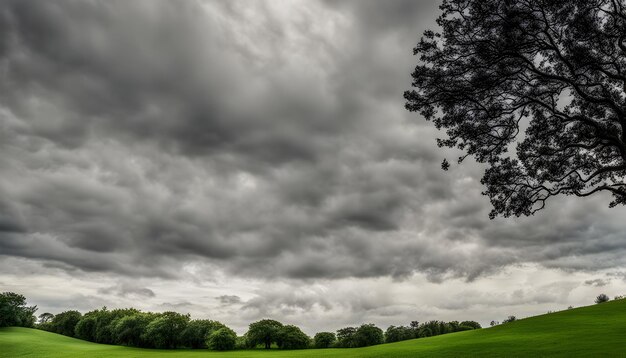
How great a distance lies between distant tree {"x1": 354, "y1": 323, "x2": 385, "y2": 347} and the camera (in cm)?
14438

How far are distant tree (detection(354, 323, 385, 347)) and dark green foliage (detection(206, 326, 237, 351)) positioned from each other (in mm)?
47711

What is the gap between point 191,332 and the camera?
13412 cm

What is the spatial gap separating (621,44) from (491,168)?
382 inches

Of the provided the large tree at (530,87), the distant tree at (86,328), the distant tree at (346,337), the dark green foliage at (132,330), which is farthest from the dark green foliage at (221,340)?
the large tree at (530,87)

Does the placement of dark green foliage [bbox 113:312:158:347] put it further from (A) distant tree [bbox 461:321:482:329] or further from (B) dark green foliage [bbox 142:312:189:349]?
(A) distant tree [bbox 461:321:482:329]

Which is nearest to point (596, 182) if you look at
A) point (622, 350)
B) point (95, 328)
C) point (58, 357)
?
point (622, 350)

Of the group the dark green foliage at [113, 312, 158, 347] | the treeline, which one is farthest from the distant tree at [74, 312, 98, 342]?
the dark green foliage at [113, 312, 158, 347]

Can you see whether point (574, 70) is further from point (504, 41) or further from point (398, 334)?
point (398, 334)

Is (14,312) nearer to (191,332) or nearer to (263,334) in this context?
(191,332)

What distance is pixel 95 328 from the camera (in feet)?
511

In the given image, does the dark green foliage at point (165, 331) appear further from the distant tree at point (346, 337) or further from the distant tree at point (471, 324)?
the distant tree at point (471, 324)

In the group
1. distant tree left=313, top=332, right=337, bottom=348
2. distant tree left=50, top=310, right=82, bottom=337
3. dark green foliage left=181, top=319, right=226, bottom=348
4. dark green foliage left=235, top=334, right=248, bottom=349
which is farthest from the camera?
distant tree left=50, top=310, right=82, bottom=337

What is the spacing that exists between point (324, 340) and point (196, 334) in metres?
49.0

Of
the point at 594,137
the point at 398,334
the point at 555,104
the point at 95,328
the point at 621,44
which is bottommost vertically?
the point at 398,334
